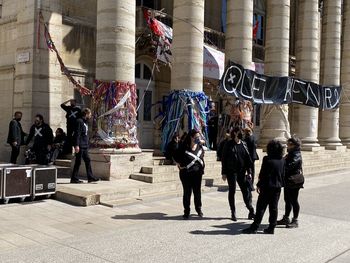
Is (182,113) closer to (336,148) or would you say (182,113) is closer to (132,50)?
(132,50)

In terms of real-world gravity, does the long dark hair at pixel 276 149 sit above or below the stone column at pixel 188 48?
below

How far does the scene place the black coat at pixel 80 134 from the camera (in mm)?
10336

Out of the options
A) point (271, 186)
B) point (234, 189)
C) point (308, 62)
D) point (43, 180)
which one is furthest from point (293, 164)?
point (308, 62)

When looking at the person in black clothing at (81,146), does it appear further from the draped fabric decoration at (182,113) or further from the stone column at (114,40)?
the draped fabric decoration at (182,113)

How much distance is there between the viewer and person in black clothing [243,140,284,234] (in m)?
7.16

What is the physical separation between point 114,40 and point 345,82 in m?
16.9

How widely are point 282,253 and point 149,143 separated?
12.9 m

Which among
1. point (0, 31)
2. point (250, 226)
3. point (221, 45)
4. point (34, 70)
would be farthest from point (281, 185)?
point (221, 45)

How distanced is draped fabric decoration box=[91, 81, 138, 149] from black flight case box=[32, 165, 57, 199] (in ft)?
8.23

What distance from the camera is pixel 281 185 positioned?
7.24m

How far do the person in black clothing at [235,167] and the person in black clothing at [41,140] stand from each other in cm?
531

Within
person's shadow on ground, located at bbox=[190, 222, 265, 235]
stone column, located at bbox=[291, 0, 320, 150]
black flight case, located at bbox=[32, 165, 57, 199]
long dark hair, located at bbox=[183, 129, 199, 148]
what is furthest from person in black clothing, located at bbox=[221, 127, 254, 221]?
stone column, located at bbox=[291, 0, 320, 150]

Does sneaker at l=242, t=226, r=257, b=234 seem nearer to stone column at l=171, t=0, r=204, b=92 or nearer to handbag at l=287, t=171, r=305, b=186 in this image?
handbag at l=287, t=171, r=305, b=186

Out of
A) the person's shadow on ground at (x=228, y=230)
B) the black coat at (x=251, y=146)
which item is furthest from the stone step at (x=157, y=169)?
the person's shadow on ground at (x=228, y=230)
